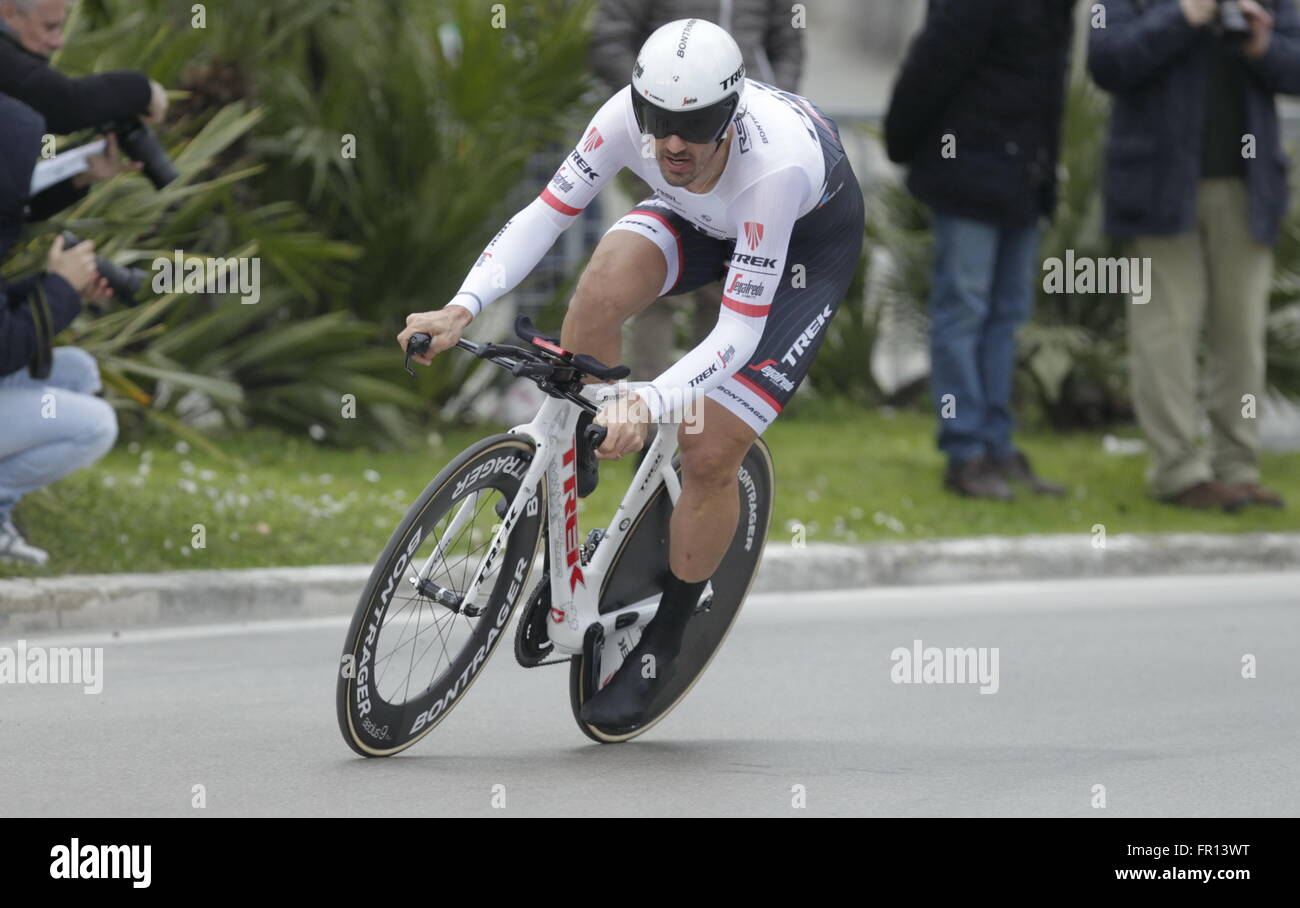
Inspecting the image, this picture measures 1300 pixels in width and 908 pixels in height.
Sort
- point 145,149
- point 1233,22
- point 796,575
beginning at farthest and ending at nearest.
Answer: point 1233,22, point 796,575, point 145,149

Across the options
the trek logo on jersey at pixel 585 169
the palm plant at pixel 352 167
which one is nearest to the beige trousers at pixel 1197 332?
the palm plant at pixel 352 167

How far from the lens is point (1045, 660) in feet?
23.7

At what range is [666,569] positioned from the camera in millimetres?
6012

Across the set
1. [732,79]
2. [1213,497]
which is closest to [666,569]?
[732,79]

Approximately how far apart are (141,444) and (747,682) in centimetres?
406

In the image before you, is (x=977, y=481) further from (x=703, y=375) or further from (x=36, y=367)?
(x=703, y=375)

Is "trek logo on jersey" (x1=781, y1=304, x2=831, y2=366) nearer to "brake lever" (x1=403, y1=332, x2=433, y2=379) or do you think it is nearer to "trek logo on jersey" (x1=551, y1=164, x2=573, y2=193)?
"trek logo on jersey" (x1=551, y1=164, x2=573, y2=193)

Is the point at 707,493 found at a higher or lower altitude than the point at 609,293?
lower

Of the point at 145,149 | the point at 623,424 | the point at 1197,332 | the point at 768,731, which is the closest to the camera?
the point at 623,424

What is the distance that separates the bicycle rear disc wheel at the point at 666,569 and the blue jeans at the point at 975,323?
3.39m

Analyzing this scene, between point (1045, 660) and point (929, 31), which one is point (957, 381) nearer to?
point (929, 31)

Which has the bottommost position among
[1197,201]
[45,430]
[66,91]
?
[45,430]

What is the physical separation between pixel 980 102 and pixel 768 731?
414 cm
